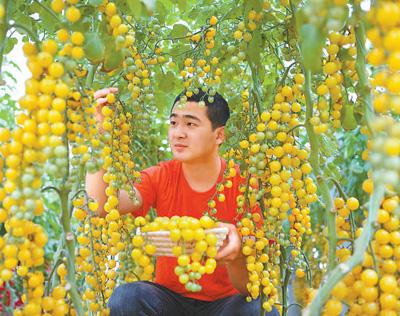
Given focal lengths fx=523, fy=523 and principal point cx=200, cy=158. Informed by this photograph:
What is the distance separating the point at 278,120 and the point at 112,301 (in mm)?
820

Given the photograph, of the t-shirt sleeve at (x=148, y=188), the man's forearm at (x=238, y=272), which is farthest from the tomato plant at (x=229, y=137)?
the t-shirt sleeve at (x=148, y=188)

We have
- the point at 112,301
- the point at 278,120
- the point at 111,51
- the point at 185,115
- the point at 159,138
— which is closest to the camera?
the point at 111,51

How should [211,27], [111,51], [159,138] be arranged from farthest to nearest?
[159,138], [211,27], [111,51]

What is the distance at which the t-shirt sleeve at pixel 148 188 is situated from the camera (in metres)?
1.90

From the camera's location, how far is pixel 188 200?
1911 mm

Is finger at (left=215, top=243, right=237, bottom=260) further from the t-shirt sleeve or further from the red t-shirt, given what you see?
the t-shirt sleeve

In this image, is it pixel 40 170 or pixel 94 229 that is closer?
pixel 40 170

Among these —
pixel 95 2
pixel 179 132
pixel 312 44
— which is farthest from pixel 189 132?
pixel 312 44

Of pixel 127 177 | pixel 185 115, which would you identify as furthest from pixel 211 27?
pixel 127 177

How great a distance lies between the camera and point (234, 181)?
186 centimetres

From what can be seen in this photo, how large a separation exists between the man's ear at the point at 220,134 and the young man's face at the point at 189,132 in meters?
0.04

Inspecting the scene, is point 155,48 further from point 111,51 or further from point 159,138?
point 159,138

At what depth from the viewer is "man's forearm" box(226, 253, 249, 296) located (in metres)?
1.50

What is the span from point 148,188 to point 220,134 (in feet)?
1.08
